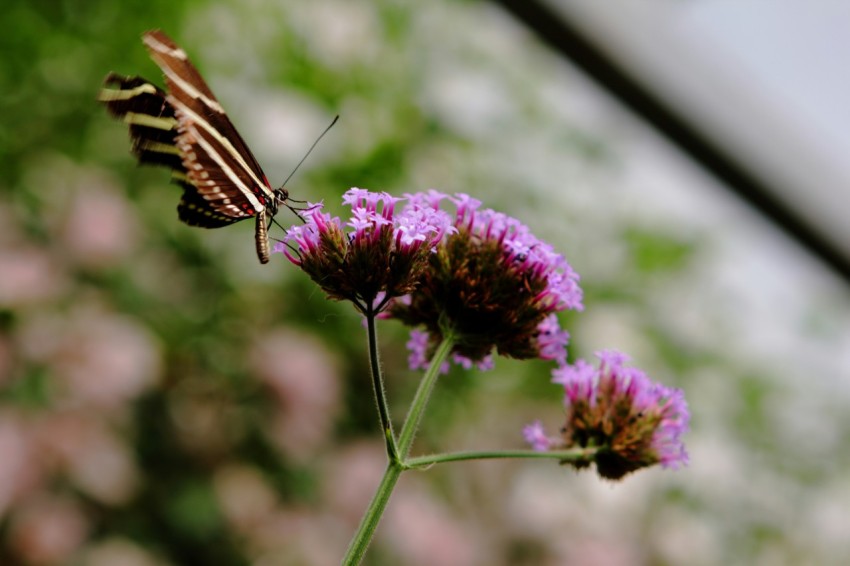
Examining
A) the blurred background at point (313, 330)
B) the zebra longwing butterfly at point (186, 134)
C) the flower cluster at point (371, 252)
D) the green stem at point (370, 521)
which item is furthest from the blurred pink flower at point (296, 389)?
the green stem at point (370, 521)

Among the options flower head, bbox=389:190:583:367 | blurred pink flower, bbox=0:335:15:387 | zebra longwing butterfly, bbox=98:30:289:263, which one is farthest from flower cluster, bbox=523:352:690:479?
blurred pink flower, bbox=0:335:15:387

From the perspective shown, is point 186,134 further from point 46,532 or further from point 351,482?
point 351,482

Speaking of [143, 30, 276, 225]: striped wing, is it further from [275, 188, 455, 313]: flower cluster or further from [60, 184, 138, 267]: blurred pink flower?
[60, 184, 138, 267]: blurred pink flower

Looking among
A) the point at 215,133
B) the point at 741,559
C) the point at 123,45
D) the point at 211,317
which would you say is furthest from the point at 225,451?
the point at 741,559

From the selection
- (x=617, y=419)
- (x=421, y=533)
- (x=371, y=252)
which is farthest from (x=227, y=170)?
(x=421, y=533)

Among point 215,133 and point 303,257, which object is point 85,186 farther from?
point 303,257

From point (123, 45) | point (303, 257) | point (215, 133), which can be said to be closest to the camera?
point (303, 257)
